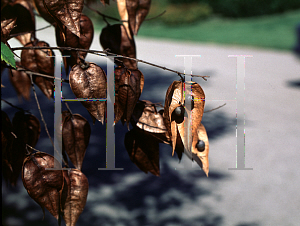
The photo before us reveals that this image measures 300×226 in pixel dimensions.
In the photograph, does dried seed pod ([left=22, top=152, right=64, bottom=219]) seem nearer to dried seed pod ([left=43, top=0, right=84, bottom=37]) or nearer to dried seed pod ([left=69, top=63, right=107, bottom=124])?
dried seed pod ([left=69, top=63, right=107, bottom=124])

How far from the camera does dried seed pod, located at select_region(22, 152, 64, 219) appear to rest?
2.19 ft

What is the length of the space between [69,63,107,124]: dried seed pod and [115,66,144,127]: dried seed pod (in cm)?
3

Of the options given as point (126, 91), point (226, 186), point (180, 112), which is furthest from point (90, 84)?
point (226, 186)

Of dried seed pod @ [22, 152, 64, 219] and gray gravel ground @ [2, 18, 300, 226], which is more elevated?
dried seed pod @ [22, 152, 64, 219]

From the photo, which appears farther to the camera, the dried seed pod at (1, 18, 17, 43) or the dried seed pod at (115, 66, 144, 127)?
the dried seed pod at (1, 18, 17, 43)

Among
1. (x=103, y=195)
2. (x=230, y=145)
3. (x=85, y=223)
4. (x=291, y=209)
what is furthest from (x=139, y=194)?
(x=230, y=145)

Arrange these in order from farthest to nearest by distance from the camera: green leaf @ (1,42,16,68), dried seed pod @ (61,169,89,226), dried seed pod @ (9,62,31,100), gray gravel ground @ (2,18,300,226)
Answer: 1. gray gravel ground @ (2,18,300,226)
2. dried seed pod @ (9,62,31,100)
3. dried seed pod @ (61,169,89,226)
4. green leaf @ (1,42,16,68)

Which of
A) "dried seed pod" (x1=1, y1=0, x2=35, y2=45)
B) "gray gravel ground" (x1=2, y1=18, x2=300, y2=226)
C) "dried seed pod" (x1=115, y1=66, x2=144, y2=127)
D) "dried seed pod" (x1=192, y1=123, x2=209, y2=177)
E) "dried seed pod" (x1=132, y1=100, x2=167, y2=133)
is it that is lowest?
"gray gravel ground" (x1=2, y1=18, x2=300, y2=226)

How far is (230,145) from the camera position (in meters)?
3.62

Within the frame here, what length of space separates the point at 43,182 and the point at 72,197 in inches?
2.8

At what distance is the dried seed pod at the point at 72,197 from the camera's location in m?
0.71

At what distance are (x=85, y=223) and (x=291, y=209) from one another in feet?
4.59

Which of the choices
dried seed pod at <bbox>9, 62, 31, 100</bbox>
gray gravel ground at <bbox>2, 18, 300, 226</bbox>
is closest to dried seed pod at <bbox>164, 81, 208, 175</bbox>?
dried seed pod at <bbox>9, 62, 31, 100</bbox>

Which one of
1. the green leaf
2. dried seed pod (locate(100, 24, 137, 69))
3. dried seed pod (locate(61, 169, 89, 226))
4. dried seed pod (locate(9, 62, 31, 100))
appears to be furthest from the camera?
dried seed pod (locate(9, 62, 31, 100))
